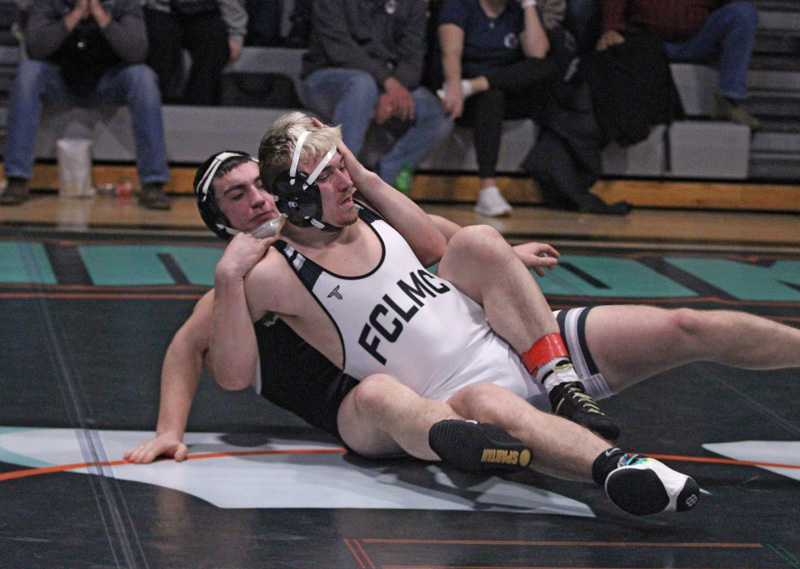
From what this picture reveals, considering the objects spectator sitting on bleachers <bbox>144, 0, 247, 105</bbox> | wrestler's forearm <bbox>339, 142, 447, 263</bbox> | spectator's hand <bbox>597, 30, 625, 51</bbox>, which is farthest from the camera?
spectator's hand <bbox>597, 30, 625, 51</bbox>

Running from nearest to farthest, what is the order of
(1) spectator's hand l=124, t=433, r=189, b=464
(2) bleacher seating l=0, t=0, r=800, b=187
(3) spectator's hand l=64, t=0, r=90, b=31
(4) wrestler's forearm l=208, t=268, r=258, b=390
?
(4) wrestler's forearm l=208, t=268, r=258, b=390
(1) spectator's hand l=124, t=433, r=189, b=464
(3) spectator's hand l=64, t=0, r=90, b=31
(2) bleacher seating l=0, t=0, r=800, b=187

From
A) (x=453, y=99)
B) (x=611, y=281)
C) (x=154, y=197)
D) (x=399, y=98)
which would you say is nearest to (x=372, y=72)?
(x=399, y=98)

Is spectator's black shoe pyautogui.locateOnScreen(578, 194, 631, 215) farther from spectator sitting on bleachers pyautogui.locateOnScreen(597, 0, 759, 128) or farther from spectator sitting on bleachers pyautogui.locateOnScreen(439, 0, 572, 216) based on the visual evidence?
spectator sitting on bleachers pyautogui.locateOnScreen(597, 0, 759, 128)

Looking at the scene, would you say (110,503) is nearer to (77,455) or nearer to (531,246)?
(77,455)

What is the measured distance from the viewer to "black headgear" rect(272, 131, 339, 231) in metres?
2.76

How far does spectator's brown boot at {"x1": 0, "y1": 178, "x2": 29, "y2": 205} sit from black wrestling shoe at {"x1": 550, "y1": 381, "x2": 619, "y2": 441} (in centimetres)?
446

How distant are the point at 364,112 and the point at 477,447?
4353mm

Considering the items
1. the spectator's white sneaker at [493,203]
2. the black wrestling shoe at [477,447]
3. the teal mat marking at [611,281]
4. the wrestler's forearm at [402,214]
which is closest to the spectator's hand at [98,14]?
the spectator's white sneaker at [493,203]

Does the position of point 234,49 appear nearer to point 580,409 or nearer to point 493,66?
point 493,66

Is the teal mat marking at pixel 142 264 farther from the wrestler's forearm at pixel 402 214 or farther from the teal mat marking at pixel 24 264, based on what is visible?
the wrestler's forearm at pixel 402 214

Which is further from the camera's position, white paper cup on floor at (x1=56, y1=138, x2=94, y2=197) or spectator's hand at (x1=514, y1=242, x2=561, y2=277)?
white paper cup on floor at (x1=56, y1=138, x2=94, y2=197)

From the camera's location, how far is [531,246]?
3145 millimetres

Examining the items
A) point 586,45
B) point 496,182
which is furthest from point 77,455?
point 586,45

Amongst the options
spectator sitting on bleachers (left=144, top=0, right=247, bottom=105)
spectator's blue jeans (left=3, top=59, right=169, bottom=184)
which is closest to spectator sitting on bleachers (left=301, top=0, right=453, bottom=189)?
spectator sitting on bleachers (left=144, top=0, right=247, bottom=105)
